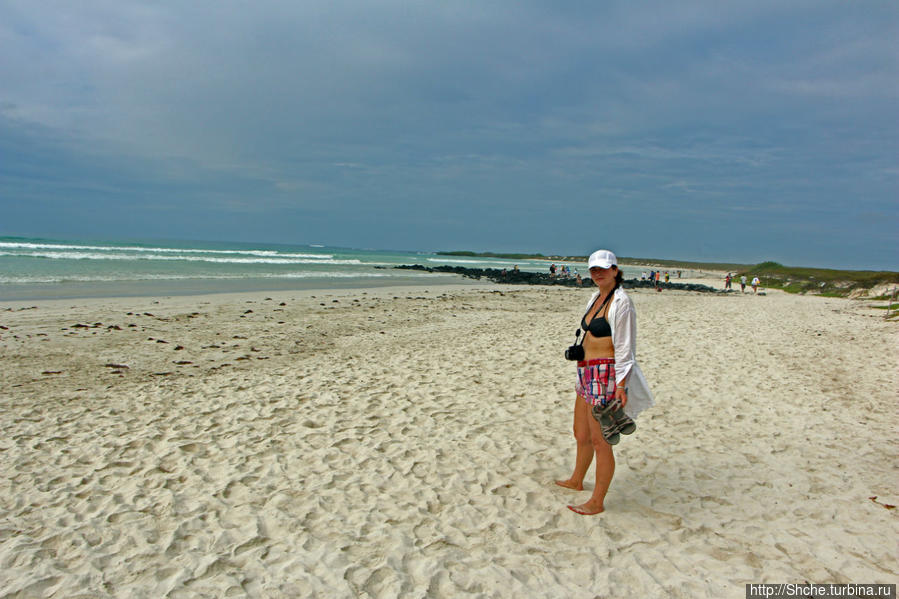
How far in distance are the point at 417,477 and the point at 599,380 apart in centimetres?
195

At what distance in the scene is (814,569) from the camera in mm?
3297

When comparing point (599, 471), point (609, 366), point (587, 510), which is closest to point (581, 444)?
point (599, 471)

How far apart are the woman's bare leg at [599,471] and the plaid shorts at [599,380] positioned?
210 mm

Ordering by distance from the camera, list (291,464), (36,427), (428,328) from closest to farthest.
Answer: (291,464), (36,427), (428,328)

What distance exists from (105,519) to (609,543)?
3591 mm

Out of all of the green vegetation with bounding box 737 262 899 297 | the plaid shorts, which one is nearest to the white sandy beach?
the plaid shorts

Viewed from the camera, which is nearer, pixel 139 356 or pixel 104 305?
pixel 139 356

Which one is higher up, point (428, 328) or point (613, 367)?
point (613, 367)

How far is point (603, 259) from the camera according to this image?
348 cm

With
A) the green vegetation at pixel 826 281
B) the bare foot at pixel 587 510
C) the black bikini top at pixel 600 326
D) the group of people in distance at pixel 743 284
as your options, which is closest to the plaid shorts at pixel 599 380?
the black bikini top at pixel 600 326

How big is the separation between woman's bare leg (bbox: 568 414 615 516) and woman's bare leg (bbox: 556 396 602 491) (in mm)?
93

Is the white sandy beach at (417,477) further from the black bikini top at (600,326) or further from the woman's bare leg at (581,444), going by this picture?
the black bikini top at (600,326)

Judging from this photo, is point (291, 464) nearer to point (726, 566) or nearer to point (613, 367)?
point (613, 367)

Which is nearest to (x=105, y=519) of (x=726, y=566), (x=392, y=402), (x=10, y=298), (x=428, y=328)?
(x=392, y=402)
